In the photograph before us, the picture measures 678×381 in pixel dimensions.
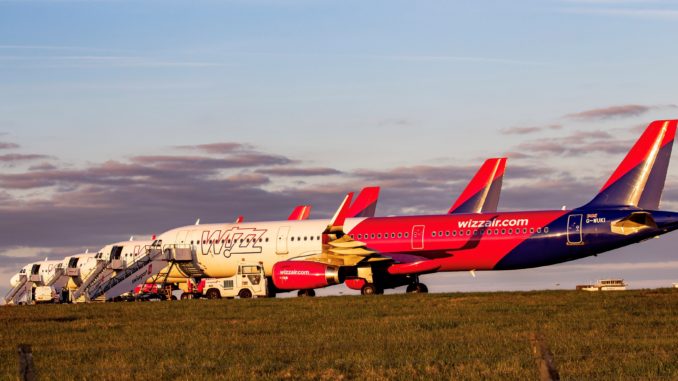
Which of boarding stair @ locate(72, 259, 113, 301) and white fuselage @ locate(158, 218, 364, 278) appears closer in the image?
white fuselage @ locate(158, 218, 364, 278)

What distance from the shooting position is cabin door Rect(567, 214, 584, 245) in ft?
169

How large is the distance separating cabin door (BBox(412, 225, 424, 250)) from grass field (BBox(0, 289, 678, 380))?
1083 cm

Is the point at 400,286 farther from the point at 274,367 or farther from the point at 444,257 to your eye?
the point at 274,367

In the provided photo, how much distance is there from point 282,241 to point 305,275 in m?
5.31

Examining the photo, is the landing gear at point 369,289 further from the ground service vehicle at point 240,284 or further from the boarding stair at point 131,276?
the boarding stair at point 131,276

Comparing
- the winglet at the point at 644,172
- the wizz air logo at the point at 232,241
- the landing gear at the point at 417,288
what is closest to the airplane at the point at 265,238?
the wizz air logo at the point at 232,241

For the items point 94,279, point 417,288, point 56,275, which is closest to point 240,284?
point 417,288

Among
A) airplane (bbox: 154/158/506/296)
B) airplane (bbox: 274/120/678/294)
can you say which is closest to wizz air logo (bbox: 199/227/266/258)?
airplane (bbox: 154/158/506/296)

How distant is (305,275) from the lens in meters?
55.1

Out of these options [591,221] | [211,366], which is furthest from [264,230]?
[211,366]

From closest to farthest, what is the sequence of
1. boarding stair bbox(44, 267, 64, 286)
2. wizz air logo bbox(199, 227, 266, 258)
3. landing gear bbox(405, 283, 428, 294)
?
1. landing gear bbox(405, 283, 428, 294)
2. wizz air logo bbox(199, 227, 266, 258)
3. boarding stair bbox(44, 267, 64, 286)

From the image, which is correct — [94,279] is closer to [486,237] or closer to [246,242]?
[246,242]

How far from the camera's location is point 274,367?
21969mm

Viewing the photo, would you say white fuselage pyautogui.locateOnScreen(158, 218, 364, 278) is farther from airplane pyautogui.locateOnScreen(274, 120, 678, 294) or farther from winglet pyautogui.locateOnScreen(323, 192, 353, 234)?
winglet pyautogui.locateOnScreen(323, 192, 353, 234)
